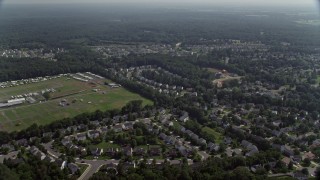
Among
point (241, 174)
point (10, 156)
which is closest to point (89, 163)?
point (10, 156)

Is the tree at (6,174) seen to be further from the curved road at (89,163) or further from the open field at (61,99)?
the open field at (61,99)

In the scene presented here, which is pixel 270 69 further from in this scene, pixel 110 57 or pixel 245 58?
pixel 110 57

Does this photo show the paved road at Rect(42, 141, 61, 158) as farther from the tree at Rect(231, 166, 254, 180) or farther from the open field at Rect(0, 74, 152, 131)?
the tree at Rect(231, 166, 254, 180)

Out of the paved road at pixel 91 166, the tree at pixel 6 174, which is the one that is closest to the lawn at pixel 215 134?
the paved road at pixel 91 166

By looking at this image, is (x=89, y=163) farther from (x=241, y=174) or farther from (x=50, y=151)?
(x=241, y=174)

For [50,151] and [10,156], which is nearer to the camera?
[10,156]

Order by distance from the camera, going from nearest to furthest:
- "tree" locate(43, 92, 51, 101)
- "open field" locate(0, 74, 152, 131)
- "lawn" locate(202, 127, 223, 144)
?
"lawn" locate(202, 127, 223, 144) < "open field" locate(0, 74, 152, 131) < "tree" locate(43, 92, 51, 101)

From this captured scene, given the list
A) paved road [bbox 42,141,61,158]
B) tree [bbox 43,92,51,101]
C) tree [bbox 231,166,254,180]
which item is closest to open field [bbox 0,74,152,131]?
tree [bbox 43,92,51,101]

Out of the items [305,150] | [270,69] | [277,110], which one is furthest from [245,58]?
[305,150]

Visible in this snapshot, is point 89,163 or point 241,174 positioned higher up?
point 241,174
